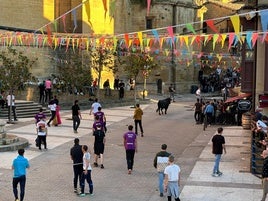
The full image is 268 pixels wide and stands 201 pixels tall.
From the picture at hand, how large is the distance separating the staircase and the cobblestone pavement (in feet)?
5.50

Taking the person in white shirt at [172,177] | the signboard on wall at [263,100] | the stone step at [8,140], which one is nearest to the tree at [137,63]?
the signboard on wall at [263,100]

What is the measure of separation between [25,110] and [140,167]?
13974 mm

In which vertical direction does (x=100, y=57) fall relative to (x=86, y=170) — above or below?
above

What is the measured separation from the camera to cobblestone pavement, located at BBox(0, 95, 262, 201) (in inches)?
510

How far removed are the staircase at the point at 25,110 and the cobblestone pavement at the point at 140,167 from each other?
66.0 inches

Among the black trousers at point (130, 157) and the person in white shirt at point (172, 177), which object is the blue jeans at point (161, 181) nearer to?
the person in white shirt at point (172, 177)

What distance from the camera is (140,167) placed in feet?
52.8

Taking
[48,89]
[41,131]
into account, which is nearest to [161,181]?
[41,131]

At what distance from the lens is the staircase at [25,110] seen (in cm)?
2748

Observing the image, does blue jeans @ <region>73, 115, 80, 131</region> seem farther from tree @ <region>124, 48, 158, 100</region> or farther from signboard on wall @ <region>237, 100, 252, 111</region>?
tree @ <region>124, 48, 158, 100</region>

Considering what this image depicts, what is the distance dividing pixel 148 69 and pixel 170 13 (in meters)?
11.8

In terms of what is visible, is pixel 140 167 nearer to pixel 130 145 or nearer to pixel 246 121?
pixel 130 145

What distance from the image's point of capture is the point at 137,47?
117ft

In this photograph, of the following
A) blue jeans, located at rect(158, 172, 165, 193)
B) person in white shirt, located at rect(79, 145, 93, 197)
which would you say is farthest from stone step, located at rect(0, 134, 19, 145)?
blue jeans, located at rect(158, 172, 165, 193)
